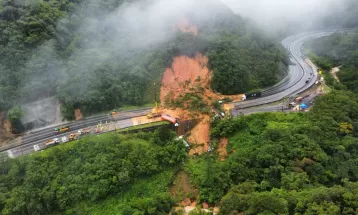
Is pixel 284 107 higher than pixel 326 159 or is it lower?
higher

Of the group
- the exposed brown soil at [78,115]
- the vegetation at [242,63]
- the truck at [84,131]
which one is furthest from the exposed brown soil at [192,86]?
the exposed brown soil at [78,115]

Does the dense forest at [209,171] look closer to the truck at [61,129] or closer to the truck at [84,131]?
the truck at [84,131]

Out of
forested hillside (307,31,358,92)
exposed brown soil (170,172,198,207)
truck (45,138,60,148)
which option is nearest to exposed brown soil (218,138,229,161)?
exposed brown soil (170,172,198,207)

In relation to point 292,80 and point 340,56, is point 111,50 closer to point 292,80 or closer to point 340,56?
point 292,80

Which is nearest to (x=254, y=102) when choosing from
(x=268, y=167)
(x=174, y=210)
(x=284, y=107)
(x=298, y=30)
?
(x=284, y=107)

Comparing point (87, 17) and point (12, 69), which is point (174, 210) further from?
point (87, 17)

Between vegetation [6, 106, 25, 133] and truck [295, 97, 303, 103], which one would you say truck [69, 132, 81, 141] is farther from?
truck [295, 97, 303, 103]
